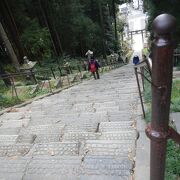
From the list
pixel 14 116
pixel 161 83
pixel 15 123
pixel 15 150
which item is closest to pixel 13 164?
pixel 15 150

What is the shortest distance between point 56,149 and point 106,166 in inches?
34.9

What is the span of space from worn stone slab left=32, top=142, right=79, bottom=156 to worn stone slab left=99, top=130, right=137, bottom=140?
0.45 meters

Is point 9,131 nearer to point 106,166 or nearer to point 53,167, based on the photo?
point 53,167

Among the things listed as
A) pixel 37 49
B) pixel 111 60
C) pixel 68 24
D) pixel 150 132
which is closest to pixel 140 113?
pixel 150 132

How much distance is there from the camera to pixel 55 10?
78.8ft

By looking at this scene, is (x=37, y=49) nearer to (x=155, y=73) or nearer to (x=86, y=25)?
(x=86, y=25)

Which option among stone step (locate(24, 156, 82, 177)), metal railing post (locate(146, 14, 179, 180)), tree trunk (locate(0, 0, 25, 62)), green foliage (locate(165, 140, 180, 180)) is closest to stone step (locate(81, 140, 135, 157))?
stone step (locate(24, 156, 82, 177))

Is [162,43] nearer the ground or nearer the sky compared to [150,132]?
nearer the sky

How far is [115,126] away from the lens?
438 centimetres

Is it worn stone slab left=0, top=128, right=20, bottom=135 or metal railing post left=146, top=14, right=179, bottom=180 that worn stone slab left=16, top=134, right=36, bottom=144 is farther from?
metal railing post left=146, top=14, right=179, bottom=180

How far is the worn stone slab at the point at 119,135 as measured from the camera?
3837mm

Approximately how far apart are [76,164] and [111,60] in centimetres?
2466

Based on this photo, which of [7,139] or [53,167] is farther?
[7,139]

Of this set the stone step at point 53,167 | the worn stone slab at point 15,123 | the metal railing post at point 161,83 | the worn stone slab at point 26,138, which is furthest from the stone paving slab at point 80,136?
the metal railing post at point 161,83
